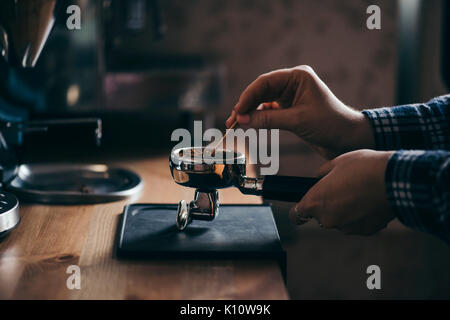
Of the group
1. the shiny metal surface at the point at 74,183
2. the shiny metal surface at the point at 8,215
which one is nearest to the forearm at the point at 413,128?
the shiny metal surface at the point at 74,183

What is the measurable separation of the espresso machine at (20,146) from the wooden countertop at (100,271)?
0.06 m

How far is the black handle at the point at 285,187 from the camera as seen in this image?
694 mm

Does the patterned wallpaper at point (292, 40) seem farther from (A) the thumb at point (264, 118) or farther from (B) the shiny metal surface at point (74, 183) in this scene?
(A) the thumb at point (264, 118)

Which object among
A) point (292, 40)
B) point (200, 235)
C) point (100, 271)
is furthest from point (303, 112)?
point (292, 40)

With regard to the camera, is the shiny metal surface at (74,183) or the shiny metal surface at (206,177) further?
the shiny metal surface at (74,183)

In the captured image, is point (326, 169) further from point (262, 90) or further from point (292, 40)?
point (292, 40)

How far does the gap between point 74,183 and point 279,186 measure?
521mm

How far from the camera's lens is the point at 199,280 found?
561mm

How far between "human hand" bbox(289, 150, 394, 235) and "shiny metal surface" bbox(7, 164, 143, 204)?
37 cm

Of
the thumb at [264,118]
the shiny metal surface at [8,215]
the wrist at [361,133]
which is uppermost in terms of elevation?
the thumb at [264,118]

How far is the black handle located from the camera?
27.3 inches
